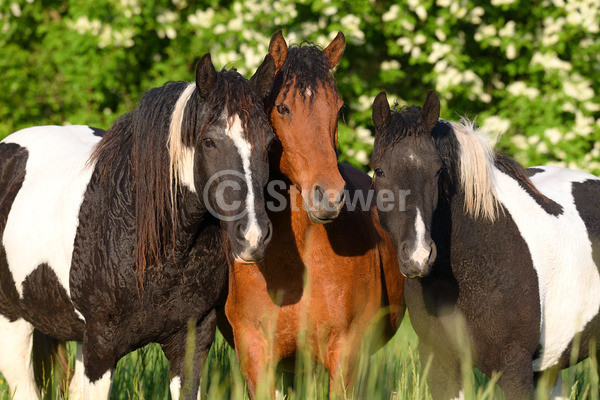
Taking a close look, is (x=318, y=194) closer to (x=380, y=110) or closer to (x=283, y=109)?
(x=283, y=109)

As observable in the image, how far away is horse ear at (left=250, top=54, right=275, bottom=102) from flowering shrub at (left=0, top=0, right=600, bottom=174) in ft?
13.2

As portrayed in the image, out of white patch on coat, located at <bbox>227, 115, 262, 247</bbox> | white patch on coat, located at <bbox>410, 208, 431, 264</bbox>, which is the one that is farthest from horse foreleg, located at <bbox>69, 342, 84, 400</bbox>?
white patch on coat, located at <bbox>410, 208, 431, 264</bbox>

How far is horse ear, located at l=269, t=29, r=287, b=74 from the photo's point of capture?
155 inches

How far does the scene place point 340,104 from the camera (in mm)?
3822

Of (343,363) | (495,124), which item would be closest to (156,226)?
(343,363)

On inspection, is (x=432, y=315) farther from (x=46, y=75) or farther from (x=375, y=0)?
(x=46, y=75)

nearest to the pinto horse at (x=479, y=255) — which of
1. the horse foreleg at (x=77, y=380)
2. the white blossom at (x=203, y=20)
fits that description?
the horse foreleg at (x=77, y=380)

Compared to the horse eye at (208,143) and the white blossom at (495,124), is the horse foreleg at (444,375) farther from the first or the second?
the white blossom at (495,124)

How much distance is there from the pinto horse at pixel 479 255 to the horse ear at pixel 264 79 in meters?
0.58

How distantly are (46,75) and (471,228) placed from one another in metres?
8.44

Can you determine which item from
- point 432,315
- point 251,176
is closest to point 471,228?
point 432,315

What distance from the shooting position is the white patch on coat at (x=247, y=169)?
10.5ft

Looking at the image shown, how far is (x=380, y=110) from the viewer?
3.84 metres

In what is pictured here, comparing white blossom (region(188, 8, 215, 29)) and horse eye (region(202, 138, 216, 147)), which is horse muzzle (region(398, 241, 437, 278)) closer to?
horse eye (region(202, 138, 216, 147))
